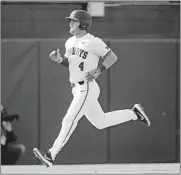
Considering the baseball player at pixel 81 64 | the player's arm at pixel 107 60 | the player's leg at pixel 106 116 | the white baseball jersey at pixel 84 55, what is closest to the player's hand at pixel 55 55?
the baseball player at pixel 81 64

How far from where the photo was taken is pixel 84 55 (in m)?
5.98

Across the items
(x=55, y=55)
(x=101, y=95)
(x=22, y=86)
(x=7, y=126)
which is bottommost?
(x=7, y=126)

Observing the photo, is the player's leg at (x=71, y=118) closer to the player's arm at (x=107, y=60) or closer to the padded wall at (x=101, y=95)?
the player's arm at (x=107, y=60)

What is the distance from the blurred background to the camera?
762 cm

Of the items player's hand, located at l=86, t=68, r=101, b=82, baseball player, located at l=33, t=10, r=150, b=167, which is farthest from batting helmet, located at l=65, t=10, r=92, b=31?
player's hand, located at l=86, t=68, r=101, b=82

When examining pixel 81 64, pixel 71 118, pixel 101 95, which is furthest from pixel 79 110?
pixel 101 95

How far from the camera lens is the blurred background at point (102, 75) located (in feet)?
25.0

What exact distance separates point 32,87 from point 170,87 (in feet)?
5.67

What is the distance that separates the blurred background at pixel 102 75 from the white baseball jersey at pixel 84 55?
1.51 meters

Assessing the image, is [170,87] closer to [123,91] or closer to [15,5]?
[123,91]

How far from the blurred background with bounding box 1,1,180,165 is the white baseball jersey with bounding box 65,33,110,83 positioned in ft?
4.96

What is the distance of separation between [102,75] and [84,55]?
65.1 inches

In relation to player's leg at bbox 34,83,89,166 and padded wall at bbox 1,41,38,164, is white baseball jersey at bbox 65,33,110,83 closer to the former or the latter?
player's leg at bbox 34,83,89,166

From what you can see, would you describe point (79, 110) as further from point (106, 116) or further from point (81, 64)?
point (81, 64)
